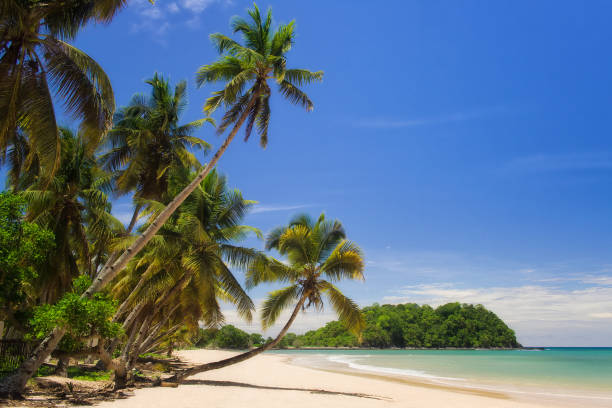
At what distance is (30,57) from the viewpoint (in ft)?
25.6

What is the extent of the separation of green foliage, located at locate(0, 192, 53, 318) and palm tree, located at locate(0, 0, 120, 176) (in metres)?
1.21

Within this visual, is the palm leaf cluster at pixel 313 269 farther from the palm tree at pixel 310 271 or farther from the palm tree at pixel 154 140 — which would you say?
the palm tree at pixel 154 140

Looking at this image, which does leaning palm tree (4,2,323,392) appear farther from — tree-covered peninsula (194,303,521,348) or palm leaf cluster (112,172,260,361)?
tree-covered peninsula (194,303,521,348)

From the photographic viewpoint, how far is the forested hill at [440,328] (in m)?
90.6

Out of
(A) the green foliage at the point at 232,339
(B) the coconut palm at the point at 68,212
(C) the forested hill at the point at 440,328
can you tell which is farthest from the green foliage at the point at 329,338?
(B) the coconut palm at the point at 68,212

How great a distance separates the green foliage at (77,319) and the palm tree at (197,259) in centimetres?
302

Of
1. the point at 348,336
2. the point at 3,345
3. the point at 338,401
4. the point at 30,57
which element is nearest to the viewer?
the point at 30,57

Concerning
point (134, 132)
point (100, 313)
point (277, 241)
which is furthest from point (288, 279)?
point (134, 132)

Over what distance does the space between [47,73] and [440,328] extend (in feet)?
315

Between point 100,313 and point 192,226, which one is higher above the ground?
point 192,226

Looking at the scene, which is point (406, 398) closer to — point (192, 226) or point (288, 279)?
point (288, 279)

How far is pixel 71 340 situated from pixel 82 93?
5.45 meters

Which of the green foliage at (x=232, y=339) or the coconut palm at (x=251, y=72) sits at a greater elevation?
the coconut palm at (x=251, y=72)

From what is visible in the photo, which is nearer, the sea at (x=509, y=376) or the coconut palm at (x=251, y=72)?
the coconut palm at (x=251, y=72)
